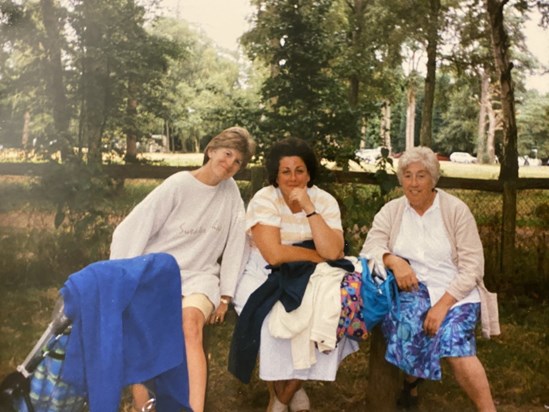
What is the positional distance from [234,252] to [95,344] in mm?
1149

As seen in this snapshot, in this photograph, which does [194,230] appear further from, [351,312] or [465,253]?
[465,253]

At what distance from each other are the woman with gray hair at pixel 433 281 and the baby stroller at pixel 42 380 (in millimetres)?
1486

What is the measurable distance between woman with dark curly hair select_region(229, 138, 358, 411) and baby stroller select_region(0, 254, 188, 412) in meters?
0.86

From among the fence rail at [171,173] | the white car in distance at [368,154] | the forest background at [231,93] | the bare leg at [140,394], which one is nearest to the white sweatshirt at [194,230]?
the bare leg at [140,394]

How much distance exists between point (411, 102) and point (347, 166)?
53cm

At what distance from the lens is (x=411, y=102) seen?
3609 millimetres

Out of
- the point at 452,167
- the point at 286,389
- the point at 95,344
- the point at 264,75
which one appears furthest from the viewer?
the point at 264,75

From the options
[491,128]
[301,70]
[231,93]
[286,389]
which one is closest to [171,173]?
[231,93]

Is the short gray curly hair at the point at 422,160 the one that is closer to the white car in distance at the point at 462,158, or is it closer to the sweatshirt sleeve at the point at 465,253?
the sweatshirt sleeve at the point at 465,253

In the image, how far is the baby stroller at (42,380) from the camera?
1.78 metres

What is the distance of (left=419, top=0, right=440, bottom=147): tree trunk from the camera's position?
140 inches

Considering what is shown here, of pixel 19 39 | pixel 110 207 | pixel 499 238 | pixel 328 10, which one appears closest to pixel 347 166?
pixel 328 10

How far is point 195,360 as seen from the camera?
247 cm

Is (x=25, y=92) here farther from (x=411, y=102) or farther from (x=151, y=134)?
(x=411, y=102)
